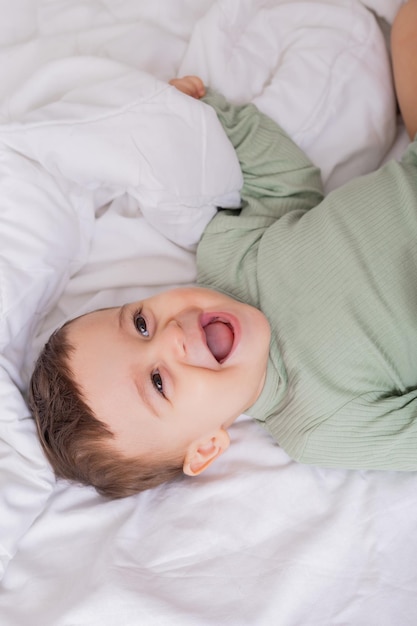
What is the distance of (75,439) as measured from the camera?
1035mm

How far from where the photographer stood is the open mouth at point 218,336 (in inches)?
43.1

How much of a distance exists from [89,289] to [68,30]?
602 millimetres

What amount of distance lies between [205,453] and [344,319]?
0.32 metres

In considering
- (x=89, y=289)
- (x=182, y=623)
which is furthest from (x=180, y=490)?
(x=89, y=289)

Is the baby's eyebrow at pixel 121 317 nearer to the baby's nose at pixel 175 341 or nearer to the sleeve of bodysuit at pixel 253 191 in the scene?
the baby's nose at pixel 175 341

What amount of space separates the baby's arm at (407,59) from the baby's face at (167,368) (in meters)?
0.59

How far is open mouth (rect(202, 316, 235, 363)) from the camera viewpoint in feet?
3.59

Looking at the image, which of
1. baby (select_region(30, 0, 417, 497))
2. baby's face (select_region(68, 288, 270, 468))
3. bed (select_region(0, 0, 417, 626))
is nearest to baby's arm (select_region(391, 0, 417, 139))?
bed (select_region(0, 0, 417, 626))

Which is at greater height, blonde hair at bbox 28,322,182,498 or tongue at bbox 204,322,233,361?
tongue at bbox 204,322,233,361

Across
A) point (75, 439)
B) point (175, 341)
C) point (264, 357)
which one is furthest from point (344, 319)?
point (75, 439)

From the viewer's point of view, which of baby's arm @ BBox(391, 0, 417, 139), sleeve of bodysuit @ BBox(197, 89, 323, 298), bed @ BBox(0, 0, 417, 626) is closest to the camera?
bed @ BBox(0, 0, 417, 626)

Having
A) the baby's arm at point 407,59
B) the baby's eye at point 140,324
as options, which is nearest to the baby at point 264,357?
the baby's eye at point 140,324

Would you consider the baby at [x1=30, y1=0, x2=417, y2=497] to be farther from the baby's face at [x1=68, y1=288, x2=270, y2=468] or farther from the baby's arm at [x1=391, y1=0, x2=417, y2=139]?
the baby's arm at [x1=391, y1=0, x2=417, y2=139]

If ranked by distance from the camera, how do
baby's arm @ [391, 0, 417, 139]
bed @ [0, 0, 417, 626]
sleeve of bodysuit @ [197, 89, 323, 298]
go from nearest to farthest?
bed @ [0, 0, 417, 626] → sleeve of bodysuit @ [197, 89, 323, 298] → baby's arm @ [391, 0, 417, 139]
